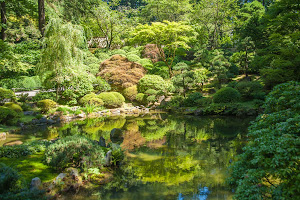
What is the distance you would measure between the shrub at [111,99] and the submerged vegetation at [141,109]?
75 mm

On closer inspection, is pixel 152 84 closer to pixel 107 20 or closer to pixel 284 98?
pixel 107 20

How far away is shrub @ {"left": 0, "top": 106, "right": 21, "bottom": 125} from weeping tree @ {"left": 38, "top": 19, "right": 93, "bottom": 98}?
3422 millimetres

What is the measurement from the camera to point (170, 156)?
6223mm

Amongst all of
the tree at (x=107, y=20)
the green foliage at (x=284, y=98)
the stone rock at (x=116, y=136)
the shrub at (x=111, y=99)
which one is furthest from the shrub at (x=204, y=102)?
the tree at (x=107, y=20)

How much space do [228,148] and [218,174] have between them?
2057 mm

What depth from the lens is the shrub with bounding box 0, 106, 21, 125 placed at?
9282 mm

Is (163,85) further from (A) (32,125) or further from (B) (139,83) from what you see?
(A) (32,125)

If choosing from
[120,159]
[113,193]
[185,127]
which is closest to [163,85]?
[185,127]

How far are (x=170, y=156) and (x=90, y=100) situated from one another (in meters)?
8.97

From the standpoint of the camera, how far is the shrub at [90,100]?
13906 millimetres

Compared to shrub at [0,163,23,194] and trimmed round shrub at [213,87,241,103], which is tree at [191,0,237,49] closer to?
trimmed round shrub at [213,87,241,103]

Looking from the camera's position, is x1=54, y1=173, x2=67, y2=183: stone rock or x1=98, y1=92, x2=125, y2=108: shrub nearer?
x1=54, y1=173, x2=67, y2=183: stone rock

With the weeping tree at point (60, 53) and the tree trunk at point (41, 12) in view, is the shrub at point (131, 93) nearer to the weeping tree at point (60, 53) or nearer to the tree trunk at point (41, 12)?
the weeping tree at point (60, 53)

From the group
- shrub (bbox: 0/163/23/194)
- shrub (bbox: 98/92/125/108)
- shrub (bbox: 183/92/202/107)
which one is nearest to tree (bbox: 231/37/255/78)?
shrub (bbox: 183/92/202/107)
